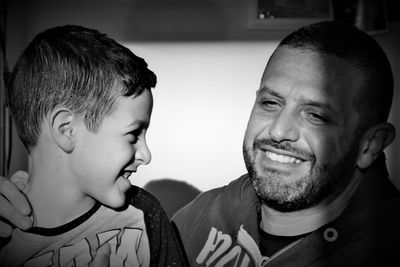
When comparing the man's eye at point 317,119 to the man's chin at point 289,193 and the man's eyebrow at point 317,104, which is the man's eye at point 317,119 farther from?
the man's chin at point 289,193

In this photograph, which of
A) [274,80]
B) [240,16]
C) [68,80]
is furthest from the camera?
[240,16]

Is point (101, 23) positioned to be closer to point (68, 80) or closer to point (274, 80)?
point (68, 80)

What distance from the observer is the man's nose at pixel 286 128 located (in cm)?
105

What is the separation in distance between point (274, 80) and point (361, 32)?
0.83 ft

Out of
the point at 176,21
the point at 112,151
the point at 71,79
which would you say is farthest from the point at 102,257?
the point at 176,21

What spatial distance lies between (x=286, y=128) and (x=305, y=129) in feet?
0.15

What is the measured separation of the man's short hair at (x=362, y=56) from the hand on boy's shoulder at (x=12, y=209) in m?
0.77

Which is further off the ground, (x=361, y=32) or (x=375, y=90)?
(x=361, y=32)

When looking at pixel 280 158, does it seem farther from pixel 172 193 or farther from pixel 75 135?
pixel 75 135

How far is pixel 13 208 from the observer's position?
1.03 metres

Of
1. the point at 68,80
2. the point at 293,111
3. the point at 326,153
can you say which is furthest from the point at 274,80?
the point at 68,80

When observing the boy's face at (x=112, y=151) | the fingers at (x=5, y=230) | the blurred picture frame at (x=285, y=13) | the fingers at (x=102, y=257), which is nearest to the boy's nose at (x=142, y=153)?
the boy's face at (x=112, y=151)

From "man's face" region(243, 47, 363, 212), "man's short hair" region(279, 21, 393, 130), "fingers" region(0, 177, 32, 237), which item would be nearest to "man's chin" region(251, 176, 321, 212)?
"man's face" region(243, 47, 363, 212)

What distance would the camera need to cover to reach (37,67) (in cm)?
99
